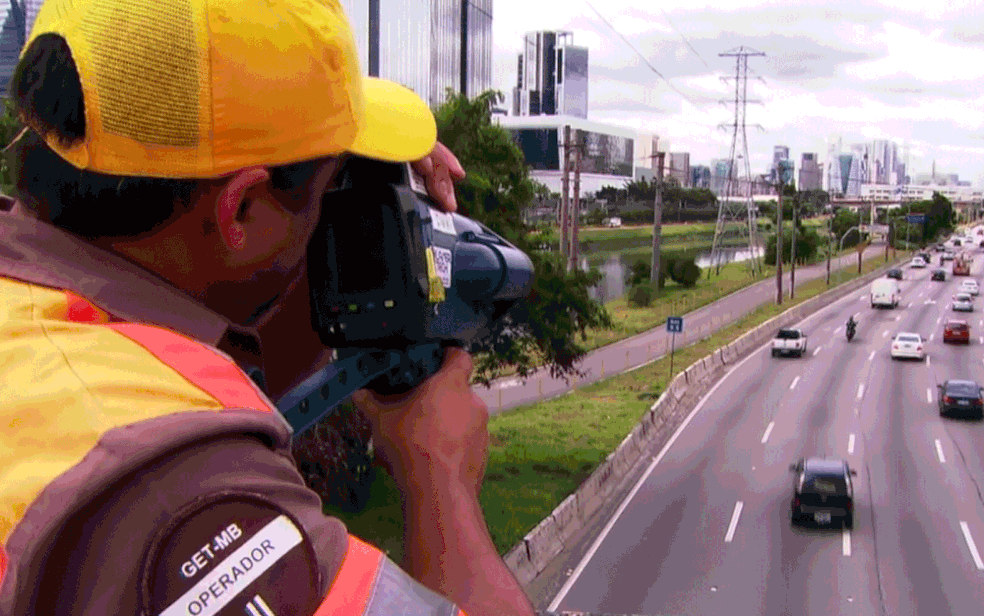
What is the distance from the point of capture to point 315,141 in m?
1.31

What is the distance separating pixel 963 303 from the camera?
58000 millimetres

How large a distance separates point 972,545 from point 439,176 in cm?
1871

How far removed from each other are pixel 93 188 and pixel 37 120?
11 centimetres

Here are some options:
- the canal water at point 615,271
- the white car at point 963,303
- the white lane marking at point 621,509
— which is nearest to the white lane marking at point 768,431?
the white lane marking at point 621,509

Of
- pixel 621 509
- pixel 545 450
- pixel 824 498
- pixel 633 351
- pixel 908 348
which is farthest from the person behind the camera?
pixel 633 351

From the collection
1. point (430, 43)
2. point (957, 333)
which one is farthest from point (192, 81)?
point (957, 333)

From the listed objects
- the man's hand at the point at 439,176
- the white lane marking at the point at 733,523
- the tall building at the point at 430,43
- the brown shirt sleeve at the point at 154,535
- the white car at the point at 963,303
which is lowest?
the white lane marking at the point at 733,523

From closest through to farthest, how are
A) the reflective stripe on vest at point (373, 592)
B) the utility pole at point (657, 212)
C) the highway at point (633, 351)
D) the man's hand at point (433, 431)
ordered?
the reflective stripe on vest at point (373, 592)
the man's hand at point (433, 431)
the highway at point (633, 351)
the utility pole at point (657, 212)

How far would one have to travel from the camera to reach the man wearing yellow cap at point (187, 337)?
830mm

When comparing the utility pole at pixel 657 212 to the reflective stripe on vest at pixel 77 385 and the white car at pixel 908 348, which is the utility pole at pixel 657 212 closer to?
the white car at pixel 908 348

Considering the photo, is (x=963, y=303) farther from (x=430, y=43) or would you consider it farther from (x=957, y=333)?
(x=430, y=43)

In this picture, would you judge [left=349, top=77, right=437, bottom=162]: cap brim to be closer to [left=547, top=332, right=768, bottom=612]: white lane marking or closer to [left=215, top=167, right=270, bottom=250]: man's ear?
[left=215, top=167, right=270, bottom=250]: man's ear

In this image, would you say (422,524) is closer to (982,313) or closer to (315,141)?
(315,141)

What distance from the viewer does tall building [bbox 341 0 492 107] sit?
41.1 feet
